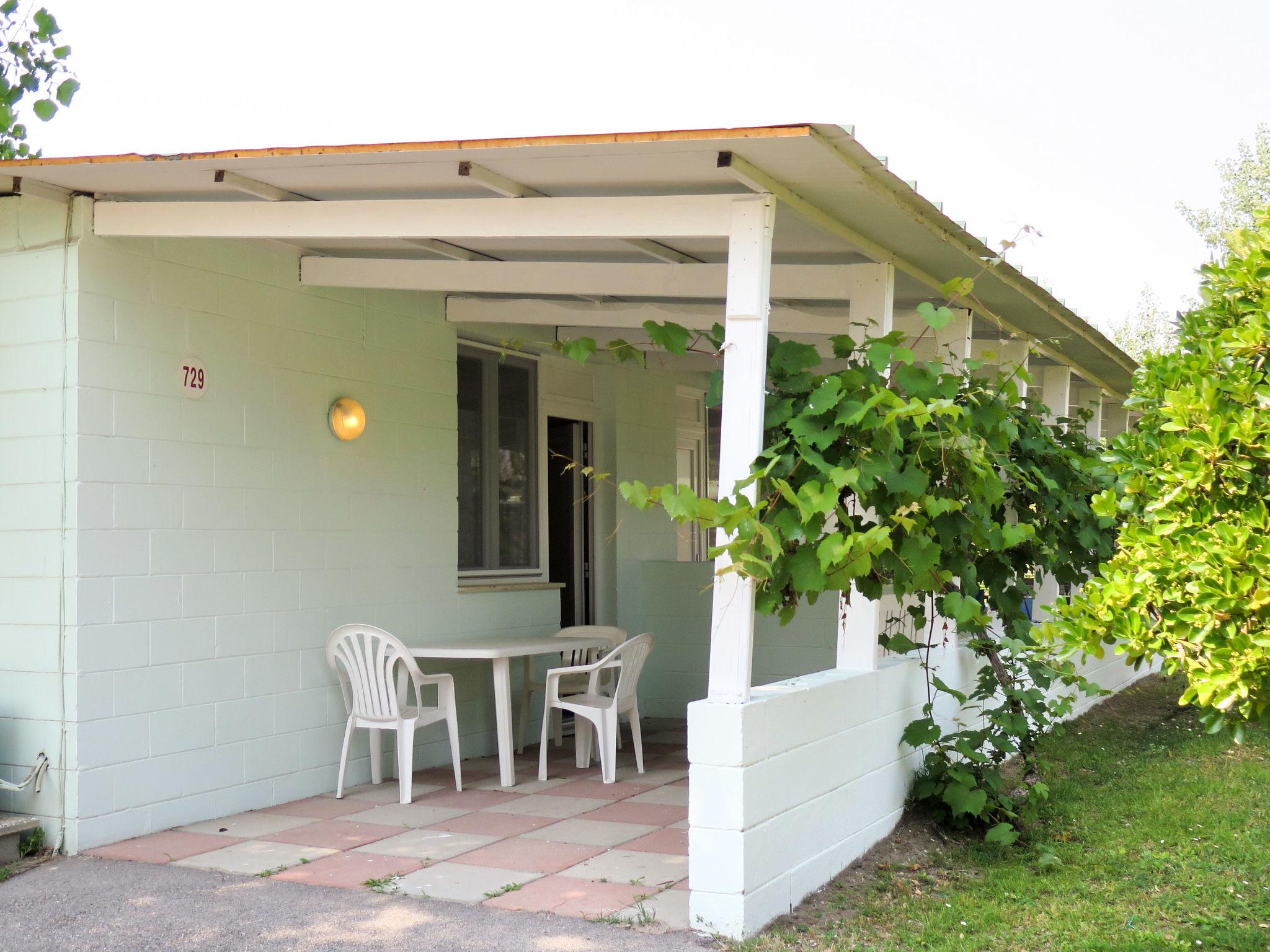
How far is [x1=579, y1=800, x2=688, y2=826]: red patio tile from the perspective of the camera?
5203mm

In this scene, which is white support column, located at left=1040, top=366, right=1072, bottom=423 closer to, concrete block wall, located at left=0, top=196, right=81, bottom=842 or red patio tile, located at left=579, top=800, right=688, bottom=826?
red patio tile, located at left=579, top=800, right=688, bottom=826

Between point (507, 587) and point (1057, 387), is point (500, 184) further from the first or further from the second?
point (1057, 387)

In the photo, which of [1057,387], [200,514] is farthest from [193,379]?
[1057,387]

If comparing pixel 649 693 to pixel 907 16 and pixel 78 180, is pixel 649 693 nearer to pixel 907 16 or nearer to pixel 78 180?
pixel 78 180

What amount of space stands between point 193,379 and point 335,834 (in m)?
1.96

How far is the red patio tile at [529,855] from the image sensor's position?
14.6ft

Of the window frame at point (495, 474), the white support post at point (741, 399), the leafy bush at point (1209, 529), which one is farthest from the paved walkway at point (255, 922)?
the window frame at point (495, 474)

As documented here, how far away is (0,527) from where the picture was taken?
4754 mm

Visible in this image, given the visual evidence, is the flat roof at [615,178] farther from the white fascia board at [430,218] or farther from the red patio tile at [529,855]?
the red patio tile at [529,855]

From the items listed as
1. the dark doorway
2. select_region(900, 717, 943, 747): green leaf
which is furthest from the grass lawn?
the dark doorway

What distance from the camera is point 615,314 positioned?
6281mm

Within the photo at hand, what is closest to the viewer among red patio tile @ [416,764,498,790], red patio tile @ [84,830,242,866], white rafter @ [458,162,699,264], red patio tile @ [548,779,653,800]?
white rafter @ [458,162,699,264]

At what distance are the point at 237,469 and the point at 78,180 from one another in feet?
4.55

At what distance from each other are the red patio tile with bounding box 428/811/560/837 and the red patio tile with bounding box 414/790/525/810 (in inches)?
6.8
